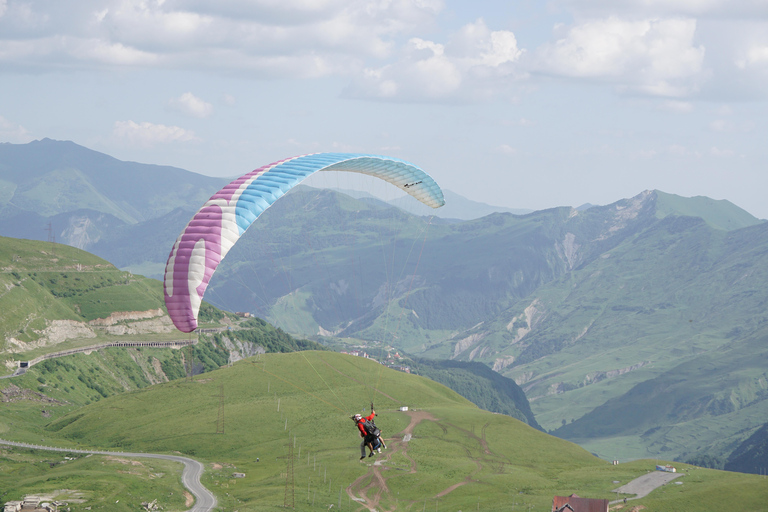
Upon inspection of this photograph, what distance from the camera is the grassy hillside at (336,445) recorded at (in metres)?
95.9

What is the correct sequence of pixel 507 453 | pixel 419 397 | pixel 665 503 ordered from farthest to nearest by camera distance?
pixel 419 397 < pixel 507 453 < pixel 665 503

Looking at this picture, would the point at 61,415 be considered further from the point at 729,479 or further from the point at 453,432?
the point at 729,479

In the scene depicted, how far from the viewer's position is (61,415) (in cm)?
14888

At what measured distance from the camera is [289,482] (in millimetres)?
99062

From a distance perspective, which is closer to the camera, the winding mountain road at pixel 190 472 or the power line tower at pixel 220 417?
the winding mountain road at pixel 190 472

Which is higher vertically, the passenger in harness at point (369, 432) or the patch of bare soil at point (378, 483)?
the passenger in harness at point (369, 432)

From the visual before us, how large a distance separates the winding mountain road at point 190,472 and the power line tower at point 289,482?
763 cm

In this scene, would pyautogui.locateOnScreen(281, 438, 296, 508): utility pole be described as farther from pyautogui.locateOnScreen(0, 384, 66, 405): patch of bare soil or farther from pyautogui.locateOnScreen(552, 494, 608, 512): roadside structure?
pyautogui.locateOnScreen(0, 384, 66, 405): patch of bare soil

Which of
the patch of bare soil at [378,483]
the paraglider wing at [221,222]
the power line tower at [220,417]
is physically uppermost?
the paraglider wing at [221,222]

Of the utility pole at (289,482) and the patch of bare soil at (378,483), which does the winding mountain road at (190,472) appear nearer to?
the utility pole at (289,482)

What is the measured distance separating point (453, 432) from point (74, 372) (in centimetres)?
8706

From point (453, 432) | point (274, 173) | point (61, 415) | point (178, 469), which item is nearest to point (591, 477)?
point (453, 432)

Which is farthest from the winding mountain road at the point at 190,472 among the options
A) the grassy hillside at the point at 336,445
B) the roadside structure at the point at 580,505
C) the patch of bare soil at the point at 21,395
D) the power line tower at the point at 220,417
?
the patch of bare soil at the point at 21,395

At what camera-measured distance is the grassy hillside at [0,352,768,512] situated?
9594cm
